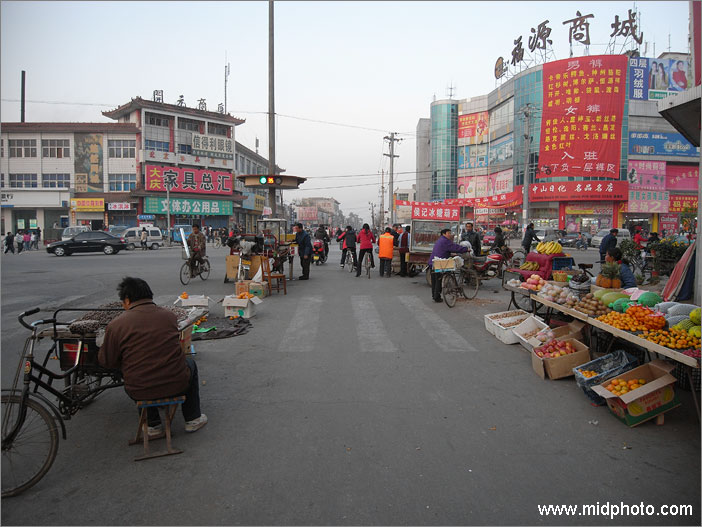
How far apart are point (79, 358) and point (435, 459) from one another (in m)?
3.20

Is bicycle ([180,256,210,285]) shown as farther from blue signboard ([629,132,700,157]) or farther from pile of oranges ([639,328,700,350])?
blue signboard ([629,132,700,157])

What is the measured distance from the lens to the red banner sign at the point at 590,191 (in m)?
50.2

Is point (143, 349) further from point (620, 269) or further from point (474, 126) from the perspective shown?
point (474, 126)

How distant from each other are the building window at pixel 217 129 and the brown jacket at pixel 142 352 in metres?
54.9

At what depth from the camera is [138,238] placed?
3872cm

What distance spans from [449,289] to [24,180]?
5115 cm

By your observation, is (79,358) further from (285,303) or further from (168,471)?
(285,303)

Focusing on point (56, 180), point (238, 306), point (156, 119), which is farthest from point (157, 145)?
point (238, 306)

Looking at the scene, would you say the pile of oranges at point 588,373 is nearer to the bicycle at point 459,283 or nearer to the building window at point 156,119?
the bicycle at point 459,283

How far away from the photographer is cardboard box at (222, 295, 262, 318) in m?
9.26

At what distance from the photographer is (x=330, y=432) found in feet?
14.0

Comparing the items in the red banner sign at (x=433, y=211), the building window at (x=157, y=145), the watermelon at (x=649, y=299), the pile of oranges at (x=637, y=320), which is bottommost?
the pile of oranges at (x=637, y=320)

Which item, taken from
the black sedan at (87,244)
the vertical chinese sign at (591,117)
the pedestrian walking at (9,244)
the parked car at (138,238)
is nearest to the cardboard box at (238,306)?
the black sedan at (87,244)

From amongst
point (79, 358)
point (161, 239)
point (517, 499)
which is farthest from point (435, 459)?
point (161, 239)
